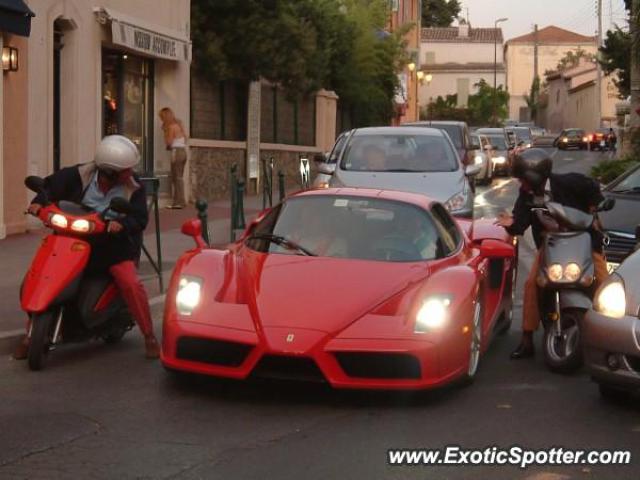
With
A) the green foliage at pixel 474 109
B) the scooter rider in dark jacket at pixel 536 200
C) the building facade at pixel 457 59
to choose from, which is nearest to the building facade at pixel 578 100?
the building facade at pixel 457 59

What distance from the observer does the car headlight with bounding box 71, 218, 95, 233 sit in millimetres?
7785

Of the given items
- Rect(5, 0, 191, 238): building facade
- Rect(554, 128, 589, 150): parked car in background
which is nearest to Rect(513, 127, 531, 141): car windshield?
Rect(554, 128, 589, 150): parked car in background

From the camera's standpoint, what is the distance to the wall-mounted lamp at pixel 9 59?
49.8ft

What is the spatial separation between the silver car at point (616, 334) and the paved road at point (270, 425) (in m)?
0.26

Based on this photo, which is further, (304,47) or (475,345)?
(304,47)

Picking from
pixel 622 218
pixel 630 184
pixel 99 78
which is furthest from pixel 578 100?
pixel 622 218

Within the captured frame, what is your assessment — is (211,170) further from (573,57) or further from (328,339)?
(573,57)

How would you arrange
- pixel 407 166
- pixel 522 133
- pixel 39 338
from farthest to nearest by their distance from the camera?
pixel 522 133, pixel 407 166, pixel 39 338

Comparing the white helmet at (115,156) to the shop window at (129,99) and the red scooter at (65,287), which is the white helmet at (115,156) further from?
the shop window at (129,99)

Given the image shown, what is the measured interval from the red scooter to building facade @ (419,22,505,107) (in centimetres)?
11021

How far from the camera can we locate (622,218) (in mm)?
11141

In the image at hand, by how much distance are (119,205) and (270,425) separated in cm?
223

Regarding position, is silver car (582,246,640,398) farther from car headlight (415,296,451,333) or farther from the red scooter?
the red scooter

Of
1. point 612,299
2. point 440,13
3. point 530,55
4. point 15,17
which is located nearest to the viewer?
point 612,299
